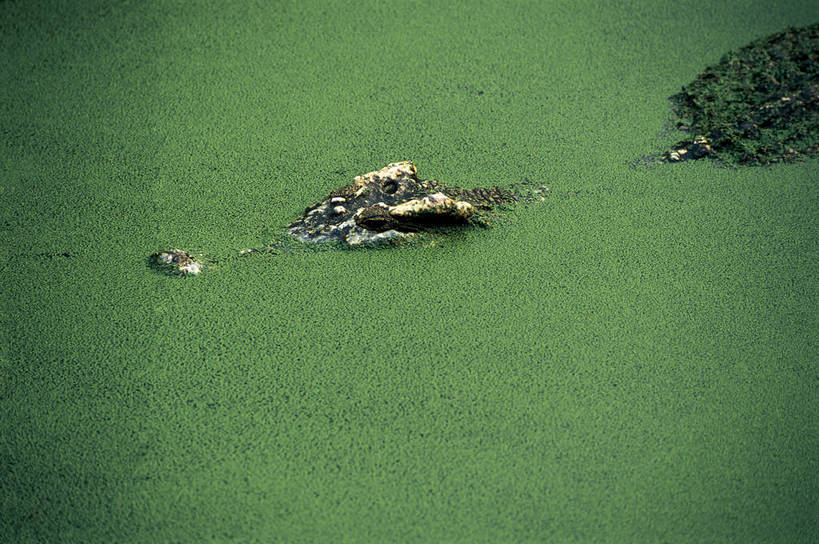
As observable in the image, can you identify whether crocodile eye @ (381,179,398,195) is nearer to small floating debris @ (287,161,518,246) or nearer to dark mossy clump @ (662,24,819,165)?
small floating debris @ (287,161,518,246)

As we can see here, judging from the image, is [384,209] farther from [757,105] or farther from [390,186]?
[757,105]

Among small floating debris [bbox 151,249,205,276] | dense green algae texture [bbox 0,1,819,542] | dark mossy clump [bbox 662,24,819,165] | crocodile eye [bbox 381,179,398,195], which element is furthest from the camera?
dark mossy clump [bbox 662,24,819,165]

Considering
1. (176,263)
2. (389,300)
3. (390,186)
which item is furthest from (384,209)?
(176,263)

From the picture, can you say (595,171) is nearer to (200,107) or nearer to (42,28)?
(200,107)

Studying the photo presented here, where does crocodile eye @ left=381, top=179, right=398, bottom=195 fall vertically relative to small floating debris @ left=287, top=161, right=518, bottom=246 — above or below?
above

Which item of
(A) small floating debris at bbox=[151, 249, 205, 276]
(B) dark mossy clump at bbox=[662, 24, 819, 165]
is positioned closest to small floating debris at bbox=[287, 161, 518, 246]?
A: (A) small floating debris at bbox=[151, 249, 205, 276]

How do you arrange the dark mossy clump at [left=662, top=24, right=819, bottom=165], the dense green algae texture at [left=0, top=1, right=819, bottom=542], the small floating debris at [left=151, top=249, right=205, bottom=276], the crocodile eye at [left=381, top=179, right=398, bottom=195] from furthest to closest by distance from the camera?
the dark mossy clump at [left=662, top=24, right=819, bottom=165]
the crocodile eye at [left=381, top=179, right=398, bottom=195]
the small floating debris at [left=151, top=249, right=205, bottom=276]
the dense green algae texture at [left=0, top=1, right=819, bottom=542]

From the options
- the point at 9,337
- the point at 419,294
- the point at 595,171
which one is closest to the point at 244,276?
the point at 419,294
